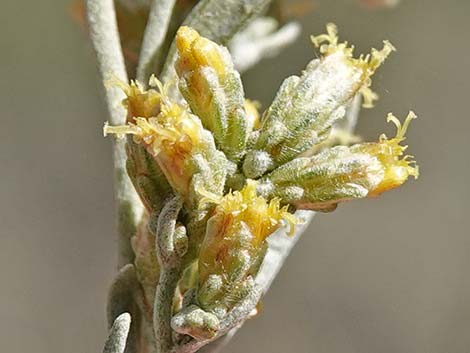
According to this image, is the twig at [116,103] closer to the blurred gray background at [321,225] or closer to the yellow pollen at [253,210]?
the yellow pollen at [253,210]

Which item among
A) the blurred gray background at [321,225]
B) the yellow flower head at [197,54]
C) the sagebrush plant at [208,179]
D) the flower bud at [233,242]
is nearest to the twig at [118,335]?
the sagebrush plant at [208,179]

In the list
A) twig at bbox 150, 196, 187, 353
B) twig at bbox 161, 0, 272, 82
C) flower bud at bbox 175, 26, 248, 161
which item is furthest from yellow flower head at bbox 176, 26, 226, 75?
twig at bbox 150, 196, 187, 353

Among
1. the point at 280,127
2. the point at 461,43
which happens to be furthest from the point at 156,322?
the point at 461,43

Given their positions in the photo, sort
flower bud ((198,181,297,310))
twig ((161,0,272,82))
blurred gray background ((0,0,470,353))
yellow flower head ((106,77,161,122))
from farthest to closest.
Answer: blurred gray background ((0,0,470,353)) < twig ((161,0,272,82)) < yellow flower head ((106,77,161,122)) < flower bud ((198,181,297,310))

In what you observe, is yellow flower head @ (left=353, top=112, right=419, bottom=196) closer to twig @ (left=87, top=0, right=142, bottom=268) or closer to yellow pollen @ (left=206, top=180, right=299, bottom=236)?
yellow pollen @ (left=206, top=180, right=299, bottom=236)

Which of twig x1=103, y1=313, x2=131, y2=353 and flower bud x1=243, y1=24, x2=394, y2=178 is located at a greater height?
flower bud x1=243, y1=24, x2=394, y2=178

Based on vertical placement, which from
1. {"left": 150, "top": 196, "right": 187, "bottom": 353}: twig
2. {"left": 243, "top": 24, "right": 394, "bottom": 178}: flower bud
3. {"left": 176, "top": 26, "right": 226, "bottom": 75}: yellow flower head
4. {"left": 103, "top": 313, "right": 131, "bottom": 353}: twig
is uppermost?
{"left": 176, "top": 26, "right": 226, "bottom": 75}: yellow flower head

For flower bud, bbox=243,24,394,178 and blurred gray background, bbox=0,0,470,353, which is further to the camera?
blurred gray background, bbox=0,0,470,353
